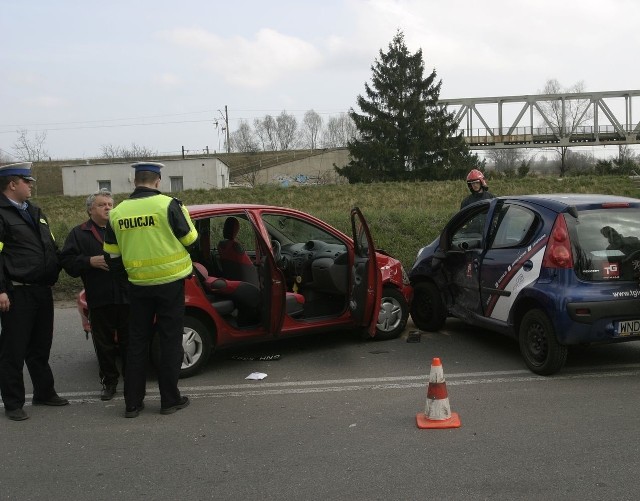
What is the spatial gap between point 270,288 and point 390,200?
18389mm

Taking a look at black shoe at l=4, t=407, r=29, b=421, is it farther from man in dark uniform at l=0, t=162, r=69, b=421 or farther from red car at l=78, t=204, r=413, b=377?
red car at l=78, t=204, r=413, b=377

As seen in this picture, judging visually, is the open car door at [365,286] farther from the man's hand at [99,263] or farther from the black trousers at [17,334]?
the black trousers at [17,334]

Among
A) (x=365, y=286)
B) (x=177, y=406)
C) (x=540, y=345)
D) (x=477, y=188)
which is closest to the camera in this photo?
(x=177, y=406)

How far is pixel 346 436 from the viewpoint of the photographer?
4.54m

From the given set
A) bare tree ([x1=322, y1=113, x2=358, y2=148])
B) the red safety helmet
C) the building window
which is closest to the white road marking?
the red safety helmet

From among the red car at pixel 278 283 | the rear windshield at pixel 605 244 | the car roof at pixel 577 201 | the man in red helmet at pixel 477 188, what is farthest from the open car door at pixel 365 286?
the man in red helmet at pixel 477 188

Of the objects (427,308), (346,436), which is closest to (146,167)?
(346,436)

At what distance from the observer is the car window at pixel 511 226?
19.8 ft

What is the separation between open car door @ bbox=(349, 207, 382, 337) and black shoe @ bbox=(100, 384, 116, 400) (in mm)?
2430

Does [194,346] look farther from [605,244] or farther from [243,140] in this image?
[243,140]

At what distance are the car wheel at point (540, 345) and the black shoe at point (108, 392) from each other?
3550 millimetres

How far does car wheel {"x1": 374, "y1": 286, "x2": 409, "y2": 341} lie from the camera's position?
7227 mm

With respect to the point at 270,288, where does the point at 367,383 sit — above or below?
below

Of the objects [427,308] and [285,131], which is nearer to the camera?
[427,308]
